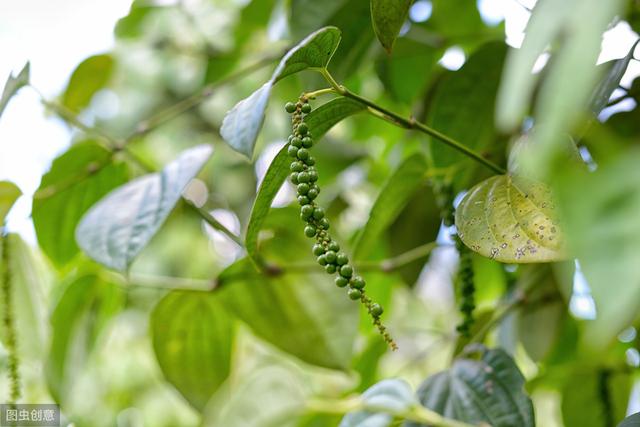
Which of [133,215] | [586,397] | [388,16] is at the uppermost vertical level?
[388,16]

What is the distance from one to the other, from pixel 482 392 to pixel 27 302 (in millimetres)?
415

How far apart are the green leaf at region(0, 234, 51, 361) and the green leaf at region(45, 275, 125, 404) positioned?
1 cm

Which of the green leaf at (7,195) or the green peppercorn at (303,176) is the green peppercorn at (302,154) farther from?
the green leaf at (7,195)

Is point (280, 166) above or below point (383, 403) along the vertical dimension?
above

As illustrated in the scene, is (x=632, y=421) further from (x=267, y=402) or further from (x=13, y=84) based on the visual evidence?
(x=13, y=84)

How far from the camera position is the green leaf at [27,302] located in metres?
0.64

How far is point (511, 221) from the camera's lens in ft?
1.30

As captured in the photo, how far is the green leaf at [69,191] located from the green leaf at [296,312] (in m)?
0.14

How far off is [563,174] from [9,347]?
1.58 ft

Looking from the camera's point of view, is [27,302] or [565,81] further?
[27,302]

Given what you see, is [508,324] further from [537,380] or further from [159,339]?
[159,339]

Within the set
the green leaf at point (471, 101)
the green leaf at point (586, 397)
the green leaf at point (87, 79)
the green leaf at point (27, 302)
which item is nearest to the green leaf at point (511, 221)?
the green leaf at point (471, 101)

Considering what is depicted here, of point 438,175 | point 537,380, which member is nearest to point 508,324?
point 537,380

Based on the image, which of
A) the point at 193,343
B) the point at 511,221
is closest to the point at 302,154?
the point at 511,221
